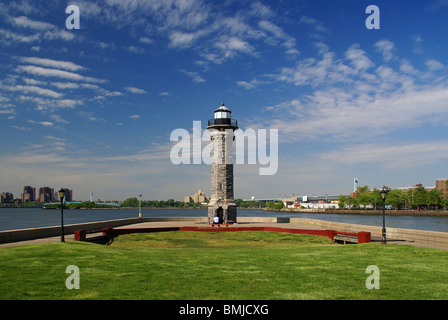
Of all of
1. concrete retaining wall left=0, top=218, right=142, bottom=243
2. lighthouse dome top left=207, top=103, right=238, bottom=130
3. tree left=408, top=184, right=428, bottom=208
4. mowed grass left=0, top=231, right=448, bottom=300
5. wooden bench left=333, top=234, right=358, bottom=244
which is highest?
lighthouse dome top left=207, top=103, right=238, bottom=130

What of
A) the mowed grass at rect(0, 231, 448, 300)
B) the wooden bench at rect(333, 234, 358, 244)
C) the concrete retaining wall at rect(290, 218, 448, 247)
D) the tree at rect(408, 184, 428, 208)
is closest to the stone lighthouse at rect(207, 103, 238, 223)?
the concrete retaining wall at rect(290, 218, 448, 247)

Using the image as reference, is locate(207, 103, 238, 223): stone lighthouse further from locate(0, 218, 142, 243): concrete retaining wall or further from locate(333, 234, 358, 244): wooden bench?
locate(333, 234, 358, 244): wooden bench

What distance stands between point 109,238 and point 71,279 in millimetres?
18580

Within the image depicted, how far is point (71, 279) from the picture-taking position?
422 inches

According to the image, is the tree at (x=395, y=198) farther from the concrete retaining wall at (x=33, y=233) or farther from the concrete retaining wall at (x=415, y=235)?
the concrete retaining wall at (x=33, y=233)

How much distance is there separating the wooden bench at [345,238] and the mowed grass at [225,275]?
6421mm

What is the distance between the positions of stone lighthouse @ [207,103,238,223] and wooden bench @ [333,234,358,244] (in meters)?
17.6

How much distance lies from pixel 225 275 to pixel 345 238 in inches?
634

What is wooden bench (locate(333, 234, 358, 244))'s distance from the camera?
960 inches

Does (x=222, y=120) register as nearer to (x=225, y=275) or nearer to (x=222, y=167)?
(x=222, y=167)

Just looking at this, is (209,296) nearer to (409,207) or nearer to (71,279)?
(71,279)

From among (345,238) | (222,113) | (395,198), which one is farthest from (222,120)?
(395,198)
